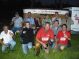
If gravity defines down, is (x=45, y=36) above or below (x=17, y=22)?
below

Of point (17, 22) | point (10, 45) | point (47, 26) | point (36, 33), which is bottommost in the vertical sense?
point (10, 45)

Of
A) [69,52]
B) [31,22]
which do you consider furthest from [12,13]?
[69,52]

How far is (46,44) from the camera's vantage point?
1429 centimetres

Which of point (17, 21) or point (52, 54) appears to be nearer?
point (17, 21)

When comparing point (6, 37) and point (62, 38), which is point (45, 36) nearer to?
point (62, 38)

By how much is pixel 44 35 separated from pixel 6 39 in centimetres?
82

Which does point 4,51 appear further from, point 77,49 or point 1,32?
point 77,49

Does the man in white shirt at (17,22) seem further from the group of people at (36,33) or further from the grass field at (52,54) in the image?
the grass field at (52,54)

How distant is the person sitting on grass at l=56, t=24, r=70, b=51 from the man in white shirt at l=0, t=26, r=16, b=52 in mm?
967

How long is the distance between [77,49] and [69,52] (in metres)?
0.19

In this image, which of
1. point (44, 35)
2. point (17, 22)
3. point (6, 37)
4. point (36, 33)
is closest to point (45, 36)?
point (44, 35)

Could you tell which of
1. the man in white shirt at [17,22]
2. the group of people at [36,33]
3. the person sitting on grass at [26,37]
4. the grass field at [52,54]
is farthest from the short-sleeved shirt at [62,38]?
the man in white shirt at [17,22]

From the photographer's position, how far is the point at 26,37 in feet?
46.8

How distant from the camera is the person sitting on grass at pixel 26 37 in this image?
46.7ft
